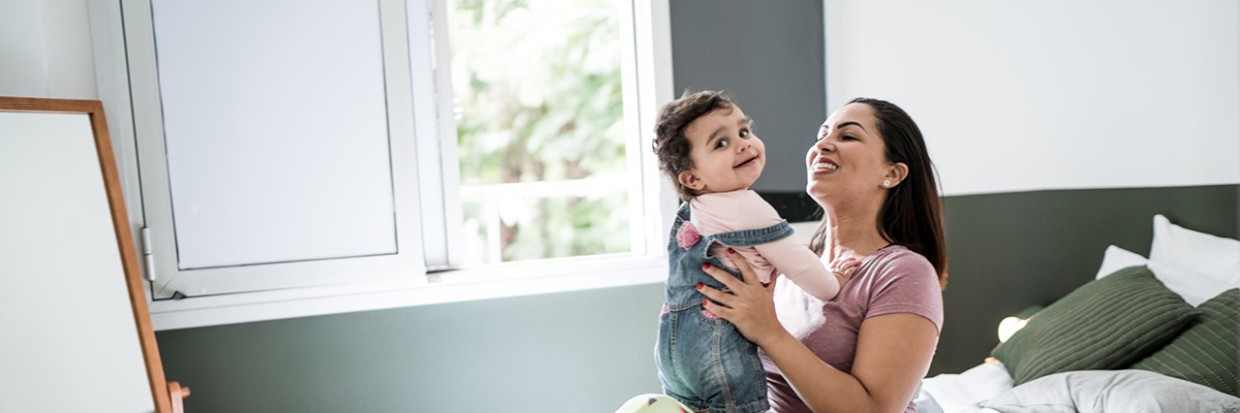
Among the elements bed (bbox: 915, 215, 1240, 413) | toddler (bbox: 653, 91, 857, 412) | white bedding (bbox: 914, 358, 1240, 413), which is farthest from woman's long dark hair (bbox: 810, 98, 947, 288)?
bed (bbox: 915, 215, 1240, 413)

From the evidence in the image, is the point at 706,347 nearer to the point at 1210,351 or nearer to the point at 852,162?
the point at 852,162

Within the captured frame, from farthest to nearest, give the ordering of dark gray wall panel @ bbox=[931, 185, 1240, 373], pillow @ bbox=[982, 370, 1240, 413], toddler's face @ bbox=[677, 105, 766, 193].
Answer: dark gray wall panel @ bbox=[931, 185, 1240, 373] < pillow @ bbox=[982, 370, 1240, 413] < toddler's face @ bbox=[677, 105, 766, 193]

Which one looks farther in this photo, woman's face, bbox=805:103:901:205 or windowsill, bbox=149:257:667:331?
windowsill, bbox=149:257:667:331

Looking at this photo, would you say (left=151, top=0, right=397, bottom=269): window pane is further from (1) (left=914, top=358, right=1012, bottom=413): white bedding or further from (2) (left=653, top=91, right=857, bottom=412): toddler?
(1) (left=914, top=358, right=1012, bottom=413): white bedding

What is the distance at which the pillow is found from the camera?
176cm

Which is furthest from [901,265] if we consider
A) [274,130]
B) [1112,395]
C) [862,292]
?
[274,130]

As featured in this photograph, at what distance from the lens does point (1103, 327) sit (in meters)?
2.21

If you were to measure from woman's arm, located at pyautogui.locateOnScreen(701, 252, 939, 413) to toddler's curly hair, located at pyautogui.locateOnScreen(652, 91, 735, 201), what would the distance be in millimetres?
265

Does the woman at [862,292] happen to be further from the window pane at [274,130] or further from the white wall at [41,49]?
the white wall at [41,49]

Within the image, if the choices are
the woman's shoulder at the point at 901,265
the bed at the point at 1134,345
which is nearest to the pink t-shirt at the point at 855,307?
the woman's shoulder at the point at 901,265

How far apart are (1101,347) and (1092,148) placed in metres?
0.75

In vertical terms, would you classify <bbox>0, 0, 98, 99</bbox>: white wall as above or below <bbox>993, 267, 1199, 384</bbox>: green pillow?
above

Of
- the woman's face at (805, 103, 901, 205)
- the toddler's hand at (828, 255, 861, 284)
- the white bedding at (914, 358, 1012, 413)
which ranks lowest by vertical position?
the white bedding at (914, 358, 1012, 413)

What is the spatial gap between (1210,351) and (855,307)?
1.01 meters
